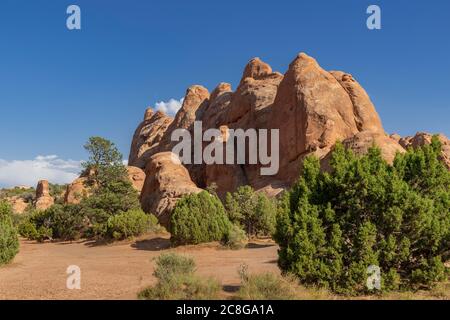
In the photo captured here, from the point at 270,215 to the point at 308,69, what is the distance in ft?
64.4

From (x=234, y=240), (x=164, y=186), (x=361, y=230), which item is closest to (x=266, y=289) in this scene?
(x=361, y=230)

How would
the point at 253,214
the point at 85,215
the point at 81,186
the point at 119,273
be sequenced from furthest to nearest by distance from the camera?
1. the point at 81,186
2. the point at 85,215
3. the point at 253,214
4. the point at 119,273

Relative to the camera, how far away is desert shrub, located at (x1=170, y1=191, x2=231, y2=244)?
69.7 ft

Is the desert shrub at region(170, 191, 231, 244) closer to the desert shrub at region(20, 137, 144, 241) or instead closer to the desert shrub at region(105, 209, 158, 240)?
the desert shrub at region(105, 209, 158, 240)

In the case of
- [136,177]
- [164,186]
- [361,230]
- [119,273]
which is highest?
[136,177]

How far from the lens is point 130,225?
1022 inches

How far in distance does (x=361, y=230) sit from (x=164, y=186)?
84.2 ft

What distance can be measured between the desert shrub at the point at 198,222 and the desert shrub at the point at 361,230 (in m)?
11.4

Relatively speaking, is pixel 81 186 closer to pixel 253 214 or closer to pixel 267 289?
pixel 253 214

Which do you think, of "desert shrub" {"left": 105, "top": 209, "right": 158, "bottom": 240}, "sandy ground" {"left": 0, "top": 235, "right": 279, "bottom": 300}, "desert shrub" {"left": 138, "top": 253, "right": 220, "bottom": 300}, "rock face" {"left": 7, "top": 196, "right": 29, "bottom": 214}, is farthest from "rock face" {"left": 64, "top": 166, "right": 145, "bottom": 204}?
"desert shrub" {"left": 138, "top": 253, "right": 220, "bottom": 300}

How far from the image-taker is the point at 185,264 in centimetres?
1024

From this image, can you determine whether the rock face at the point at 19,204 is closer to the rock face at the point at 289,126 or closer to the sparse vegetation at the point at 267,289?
the rock face at the point at 289,126

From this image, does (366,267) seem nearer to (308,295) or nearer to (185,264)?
(308,295)

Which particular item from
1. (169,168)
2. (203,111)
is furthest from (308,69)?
(203,111)
